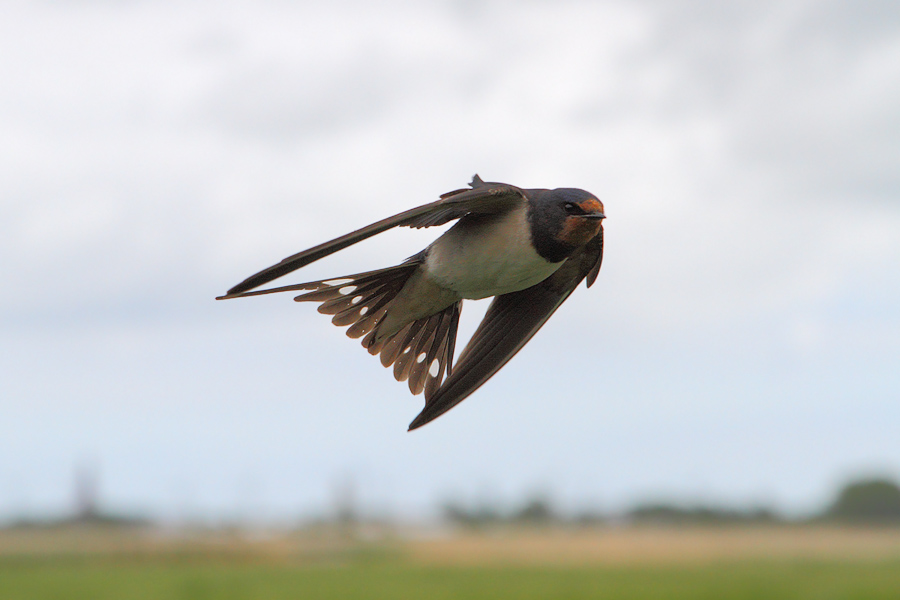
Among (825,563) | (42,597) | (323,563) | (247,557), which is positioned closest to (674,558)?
(825,563)

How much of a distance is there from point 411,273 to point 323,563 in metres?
65.5

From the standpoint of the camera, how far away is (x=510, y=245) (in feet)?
12.9

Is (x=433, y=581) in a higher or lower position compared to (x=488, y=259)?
lower

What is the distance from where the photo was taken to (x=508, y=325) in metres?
4.61

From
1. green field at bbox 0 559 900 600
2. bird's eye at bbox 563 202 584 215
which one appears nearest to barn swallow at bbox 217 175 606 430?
bird's eye at bbox 563 202 584 215

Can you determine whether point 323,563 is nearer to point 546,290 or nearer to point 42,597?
point 42,597

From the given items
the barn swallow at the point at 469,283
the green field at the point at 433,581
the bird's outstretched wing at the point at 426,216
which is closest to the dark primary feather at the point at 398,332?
the barn swallow at the point at 469,283

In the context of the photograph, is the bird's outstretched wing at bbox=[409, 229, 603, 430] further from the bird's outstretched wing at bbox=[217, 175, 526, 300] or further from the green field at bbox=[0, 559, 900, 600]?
the green field at bbox=[0, 559, 900, 600]

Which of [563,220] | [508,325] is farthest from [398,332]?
[563,220]

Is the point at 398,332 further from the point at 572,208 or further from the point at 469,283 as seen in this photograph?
the point at 572,208

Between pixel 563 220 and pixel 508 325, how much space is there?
2.89ft

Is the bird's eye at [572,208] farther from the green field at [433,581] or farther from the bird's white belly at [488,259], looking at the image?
the green field at [433,581]

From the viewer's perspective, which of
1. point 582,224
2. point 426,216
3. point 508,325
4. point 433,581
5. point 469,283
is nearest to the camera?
point 426,216

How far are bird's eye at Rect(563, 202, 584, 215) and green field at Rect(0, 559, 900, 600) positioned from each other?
158 feet
